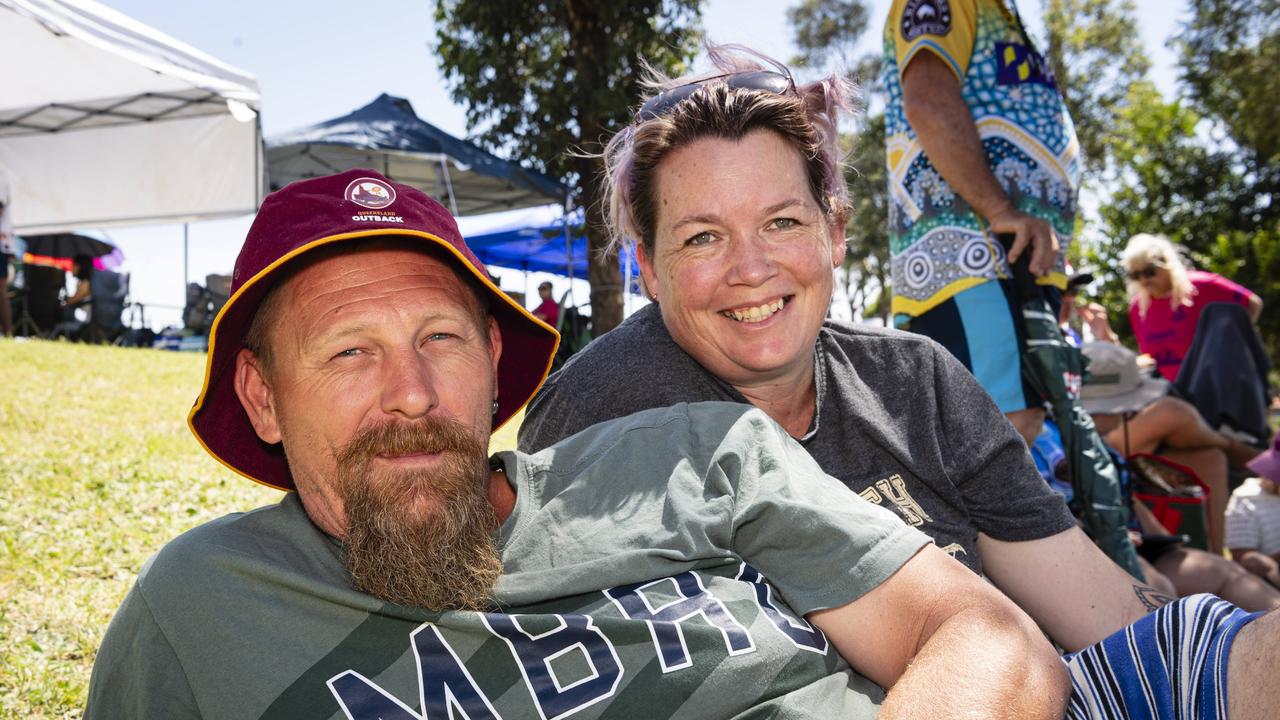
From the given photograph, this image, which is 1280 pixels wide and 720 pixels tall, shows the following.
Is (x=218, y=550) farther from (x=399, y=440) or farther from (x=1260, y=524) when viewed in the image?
(x=1260, y=524)

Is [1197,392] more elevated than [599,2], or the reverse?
[599,2]

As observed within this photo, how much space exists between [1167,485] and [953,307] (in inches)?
102

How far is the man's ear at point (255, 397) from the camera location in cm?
186

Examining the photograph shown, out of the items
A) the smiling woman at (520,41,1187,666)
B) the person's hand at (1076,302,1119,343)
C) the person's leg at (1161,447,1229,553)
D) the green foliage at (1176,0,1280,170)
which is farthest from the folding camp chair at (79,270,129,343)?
the green foliage at (1176,0,1280,170)

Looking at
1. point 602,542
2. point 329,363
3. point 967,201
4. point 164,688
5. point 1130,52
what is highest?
point 1130,52

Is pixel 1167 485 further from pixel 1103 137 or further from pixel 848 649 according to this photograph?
pixel 1103 137

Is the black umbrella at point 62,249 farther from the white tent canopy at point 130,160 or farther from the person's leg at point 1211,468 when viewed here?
the person's leg at point 1211,468

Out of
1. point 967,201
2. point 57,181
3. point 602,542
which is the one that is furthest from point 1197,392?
point 57,181

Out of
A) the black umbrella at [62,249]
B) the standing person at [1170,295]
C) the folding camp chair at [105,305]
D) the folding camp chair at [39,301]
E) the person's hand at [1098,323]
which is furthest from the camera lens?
the black umbrella at [62,249]

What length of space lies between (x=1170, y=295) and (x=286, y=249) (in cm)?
762

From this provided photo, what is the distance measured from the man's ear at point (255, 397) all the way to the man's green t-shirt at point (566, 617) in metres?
0.26

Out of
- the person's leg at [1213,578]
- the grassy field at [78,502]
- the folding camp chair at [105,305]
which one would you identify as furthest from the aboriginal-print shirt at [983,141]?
the folding camp chair at [105,305]

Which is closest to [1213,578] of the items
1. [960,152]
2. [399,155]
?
[960,152]

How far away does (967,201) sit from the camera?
10.0 ft
